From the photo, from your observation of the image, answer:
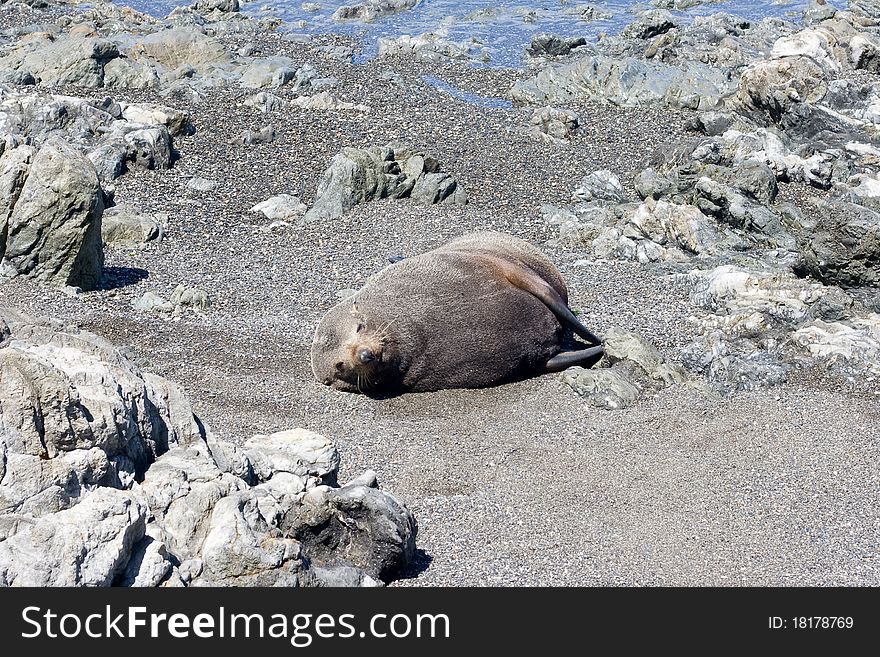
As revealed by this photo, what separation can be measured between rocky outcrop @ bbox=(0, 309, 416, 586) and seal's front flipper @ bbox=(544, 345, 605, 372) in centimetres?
368

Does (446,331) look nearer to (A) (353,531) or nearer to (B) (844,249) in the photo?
(A) (353,531)

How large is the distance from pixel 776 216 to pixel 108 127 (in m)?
12.1

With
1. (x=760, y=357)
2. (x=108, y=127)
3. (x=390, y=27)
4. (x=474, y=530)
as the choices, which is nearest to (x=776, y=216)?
(x=760, y=357)

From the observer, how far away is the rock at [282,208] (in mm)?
15570

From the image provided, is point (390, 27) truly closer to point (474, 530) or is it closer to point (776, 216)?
point (776, 216)

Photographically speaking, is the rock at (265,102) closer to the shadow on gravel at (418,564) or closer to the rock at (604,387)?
the rock at (604,387)

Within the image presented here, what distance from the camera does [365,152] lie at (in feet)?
53.3

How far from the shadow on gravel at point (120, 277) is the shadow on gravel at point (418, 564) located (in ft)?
23.3

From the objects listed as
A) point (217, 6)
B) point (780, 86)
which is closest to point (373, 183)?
point (780, 86)

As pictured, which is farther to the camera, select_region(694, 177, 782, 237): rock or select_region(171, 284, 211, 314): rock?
select_region(694, 177, 782, 237): rock

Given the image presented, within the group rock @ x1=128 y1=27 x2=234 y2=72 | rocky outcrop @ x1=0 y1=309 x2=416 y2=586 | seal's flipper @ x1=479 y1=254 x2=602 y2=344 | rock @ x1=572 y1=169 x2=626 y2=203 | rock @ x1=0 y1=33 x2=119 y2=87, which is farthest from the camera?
rock @ x1=128 y1=27 x2=234 y2=72

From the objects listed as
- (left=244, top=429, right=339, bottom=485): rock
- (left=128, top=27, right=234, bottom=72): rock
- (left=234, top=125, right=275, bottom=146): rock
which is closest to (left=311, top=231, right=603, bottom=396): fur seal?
(left=244, top=429, right=339, bottom=485): rock

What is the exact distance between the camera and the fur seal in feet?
32.5

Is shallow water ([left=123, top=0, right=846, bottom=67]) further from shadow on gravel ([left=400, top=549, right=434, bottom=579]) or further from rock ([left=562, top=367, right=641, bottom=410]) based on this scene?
shadow on gravel ([left=400, top=549, right=434, bottom=579])
